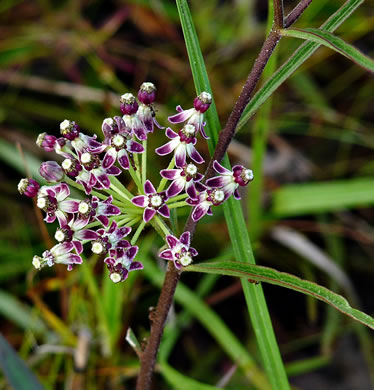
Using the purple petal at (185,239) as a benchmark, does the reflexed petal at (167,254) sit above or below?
below

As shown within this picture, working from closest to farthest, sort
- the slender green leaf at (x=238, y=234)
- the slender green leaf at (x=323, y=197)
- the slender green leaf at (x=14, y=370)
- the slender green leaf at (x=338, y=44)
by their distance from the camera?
the slender green leaf at (x=338, y=44)
the slender green leaf at (x=238, y=234)
the slender green leaf at (x=14, y=370)
the slender green leaf at (x=323, y=197)

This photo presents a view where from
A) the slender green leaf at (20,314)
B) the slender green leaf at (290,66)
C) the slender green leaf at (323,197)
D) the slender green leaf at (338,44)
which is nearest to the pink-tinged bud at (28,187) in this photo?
the slender green leaf at (290,66)

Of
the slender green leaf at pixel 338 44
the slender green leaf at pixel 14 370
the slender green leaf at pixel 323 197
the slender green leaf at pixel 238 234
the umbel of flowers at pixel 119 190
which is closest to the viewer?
the slender green leaf at pixel 338 44


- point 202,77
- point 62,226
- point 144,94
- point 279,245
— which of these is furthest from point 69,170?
point 279,245

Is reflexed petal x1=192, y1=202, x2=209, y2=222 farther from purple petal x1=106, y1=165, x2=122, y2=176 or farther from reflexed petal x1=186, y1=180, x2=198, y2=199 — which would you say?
purple petal x1=106, y1=165, x2=122, y2=176

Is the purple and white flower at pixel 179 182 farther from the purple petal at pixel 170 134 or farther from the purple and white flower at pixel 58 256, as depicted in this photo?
the purple and white flower at pixel 58 256

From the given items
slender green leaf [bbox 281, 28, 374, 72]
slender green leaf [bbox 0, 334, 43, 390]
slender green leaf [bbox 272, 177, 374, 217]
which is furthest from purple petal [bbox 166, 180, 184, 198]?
slender green leaf [bbox 272, 177, 374, 217]
